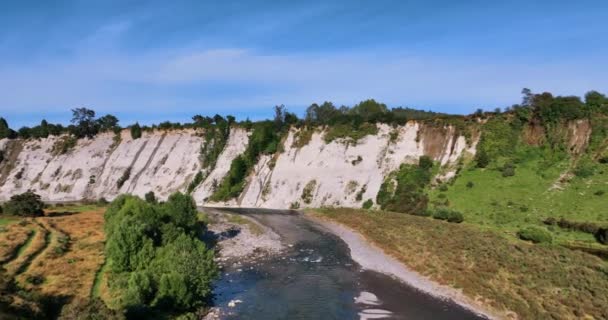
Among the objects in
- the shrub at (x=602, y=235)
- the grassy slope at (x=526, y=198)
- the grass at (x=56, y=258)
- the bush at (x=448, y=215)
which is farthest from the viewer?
the bush at (x=448, y=215)

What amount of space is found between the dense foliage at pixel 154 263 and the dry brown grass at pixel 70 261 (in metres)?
1.94

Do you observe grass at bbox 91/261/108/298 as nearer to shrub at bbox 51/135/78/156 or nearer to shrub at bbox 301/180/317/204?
shrub at bbox 301/180/317/204

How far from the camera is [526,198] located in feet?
182

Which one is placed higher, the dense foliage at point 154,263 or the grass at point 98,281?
the dense foliage at point 154,263

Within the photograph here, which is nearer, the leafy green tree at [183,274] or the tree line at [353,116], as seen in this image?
the leafy green tree at [183,274]

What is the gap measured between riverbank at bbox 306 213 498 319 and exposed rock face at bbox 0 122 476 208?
24.2 metres

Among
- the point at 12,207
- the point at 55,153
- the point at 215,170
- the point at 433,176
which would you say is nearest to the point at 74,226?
the point at 12,207

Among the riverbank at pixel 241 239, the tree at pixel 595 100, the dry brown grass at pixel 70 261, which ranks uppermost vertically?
the tree at pixel 595 100

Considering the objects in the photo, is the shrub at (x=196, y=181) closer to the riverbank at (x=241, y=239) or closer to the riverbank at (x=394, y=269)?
the riverbank at (x=241, y=239)

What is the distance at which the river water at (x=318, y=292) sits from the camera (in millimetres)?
25469

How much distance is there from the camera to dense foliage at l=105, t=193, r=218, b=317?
921 inches

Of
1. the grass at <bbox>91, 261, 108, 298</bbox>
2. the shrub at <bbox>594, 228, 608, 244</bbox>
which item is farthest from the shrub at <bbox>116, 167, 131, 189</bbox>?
the shrub at <bbox>594, 228, 608, 244</bbox>

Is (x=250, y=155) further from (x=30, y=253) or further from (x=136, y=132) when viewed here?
(x=30, y=253)

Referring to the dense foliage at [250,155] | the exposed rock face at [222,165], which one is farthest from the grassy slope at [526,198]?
the dense foliage at [250,155]
